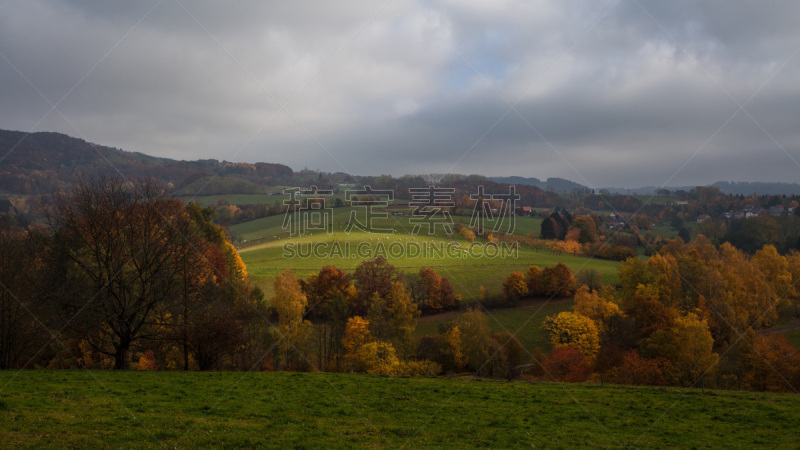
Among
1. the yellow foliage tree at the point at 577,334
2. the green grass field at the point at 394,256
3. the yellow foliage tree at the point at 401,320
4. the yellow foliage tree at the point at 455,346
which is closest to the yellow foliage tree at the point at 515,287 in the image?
the green grass field at the point at 394,256

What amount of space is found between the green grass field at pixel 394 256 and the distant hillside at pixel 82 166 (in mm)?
17225

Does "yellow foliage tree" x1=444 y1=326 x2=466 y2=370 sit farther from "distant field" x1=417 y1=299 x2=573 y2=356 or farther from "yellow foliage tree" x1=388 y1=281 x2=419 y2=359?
"distant field" x1=417 y1=299 x2=573 y2=356

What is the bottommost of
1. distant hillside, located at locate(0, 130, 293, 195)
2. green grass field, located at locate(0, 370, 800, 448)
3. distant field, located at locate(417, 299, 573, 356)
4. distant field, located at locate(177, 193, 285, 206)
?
distant field, located at locate(417, 299, 573, 356)

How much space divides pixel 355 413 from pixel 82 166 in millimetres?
92261

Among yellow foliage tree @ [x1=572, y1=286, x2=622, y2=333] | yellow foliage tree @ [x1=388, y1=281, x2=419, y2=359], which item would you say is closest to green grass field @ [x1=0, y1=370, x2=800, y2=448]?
yellow foliage tree @ [x1=388, y1=281, x2=419, y2=359]

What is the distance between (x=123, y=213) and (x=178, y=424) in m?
14.9

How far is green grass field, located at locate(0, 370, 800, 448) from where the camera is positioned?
955 cm

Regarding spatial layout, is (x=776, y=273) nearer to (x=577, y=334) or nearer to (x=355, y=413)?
(x=577, y=334)

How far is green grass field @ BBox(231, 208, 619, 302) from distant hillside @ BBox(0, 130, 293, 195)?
17225mm

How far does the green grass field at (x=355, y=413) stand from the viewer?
9.55 metres

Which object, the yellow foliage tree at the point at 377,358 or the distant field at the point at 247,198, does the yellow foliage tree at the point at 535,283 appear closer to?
the yellow foliage tree at the point at 377,358

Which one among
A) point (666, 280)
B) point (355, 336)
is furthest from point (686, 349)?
point (355, 336)

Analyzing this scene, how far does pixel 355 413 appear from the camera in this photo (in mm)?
12742

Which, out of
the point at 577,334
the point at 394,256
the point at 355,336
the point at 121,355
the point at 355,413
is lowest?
the point at 577,334
